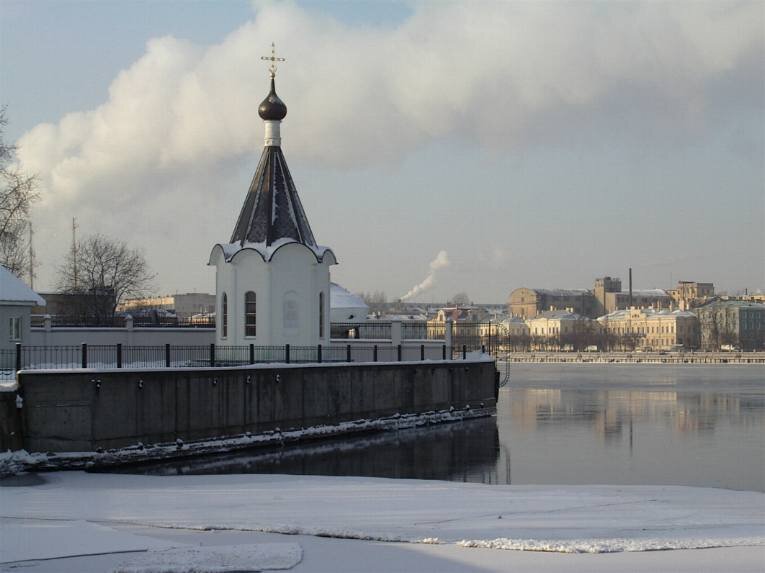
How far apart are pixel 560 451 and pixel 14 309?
15993 millimetres

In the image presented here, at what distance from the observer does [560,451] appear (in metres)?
28.0

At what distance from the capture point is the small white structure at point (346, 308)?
5594 centimetres

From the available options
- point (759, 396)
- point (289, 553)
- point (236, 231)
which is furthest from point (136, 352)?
point (759, 396)

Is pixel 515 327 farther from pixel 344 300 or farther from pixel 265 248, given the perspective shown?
pixel 265 248

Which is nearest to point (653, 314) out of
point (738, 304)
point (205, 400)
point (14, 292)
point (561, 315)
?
point (738, 304)

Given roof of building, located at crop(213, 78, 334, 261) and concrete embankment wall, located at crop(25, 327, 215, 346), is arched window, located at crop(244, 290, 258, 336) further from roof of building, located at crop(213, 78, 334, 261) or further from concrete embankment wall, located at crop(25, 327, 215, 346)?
concrete embankment wall, located at crop(25, 327, 215, 346)

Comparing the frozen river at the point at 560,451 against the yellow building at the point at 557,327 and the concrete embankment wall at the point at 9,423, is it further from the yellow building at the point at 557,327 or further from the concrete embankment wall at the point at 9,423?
the yellow building at the point at 557,327

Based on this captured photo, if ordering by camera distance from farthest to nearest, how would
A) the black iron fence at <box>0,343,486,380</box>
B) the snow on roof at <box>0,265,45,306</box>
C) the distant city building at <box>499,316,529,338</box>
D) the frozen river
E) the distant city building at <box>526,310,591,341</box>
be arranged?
the distant city building at <box>499,316,529,338</box>, the distant city building at <box>526,310,591,341</box>, the black iron fence at <box>0,343,486,380</box>, the snow on roof at <box>0,265,45,306</box>, the frozen river

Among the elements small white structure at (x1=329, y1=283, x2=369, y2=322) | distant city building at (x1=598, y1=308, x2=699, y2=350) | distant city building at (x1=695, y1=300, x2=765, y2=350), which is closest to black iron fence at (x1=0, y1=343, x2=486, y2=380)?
small white structure at (x1=329, y1=283, x2=369, y2=322)

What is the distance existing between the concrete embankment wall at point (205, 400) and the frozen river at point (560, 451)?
1152mm

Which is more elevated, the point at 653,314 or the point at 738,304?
the point at 738,304

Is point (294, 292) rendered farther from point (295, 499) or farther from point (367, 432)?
point (295, 499)

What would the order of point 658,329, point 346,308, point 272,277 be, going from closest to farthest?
point 272,277 < point 346,308 < point 658,329

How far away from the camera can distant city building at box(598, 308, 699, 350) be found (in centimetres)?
16575
